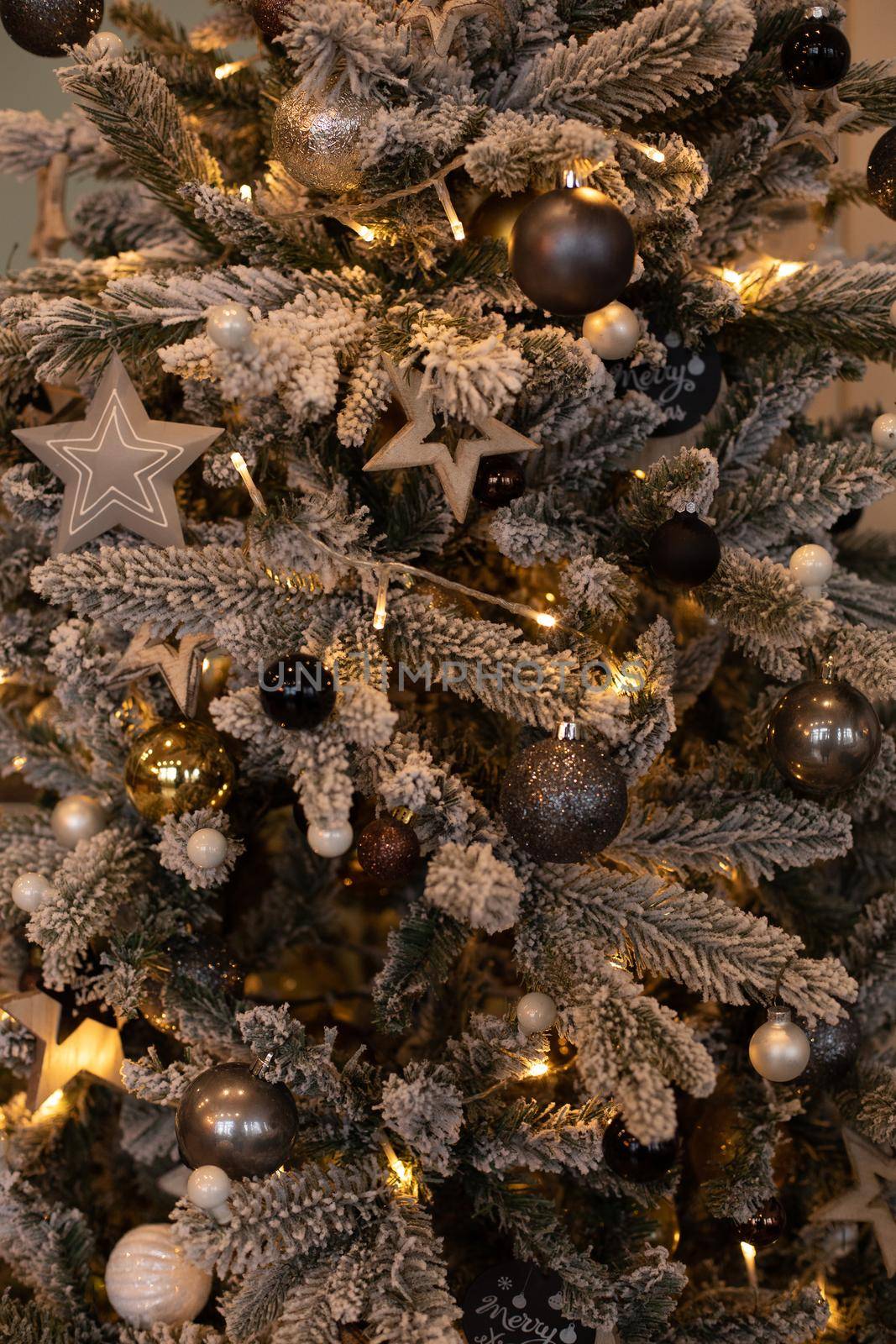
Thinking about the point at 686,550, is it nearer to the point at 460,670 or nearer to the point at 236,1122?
the point at 460,670

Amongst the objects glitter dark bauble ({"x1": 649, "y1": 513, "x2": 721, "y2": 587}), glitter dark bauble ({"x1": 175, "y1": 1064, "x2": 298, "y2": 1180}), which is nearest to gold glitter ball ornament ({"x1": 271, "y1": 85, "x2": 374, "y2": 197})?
glitter dark bauble ({"x1": 649, "y1": 513, "x2": 721, "y2": 587})

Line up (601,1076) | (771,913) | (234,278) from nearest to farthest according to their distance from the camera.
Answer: (601,1076)
(234,278)
(771,913)

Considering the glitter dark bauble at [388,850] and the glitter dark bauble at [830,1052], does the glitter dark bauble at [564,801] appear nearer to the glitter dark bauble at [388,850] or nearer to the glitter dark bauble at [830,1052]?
the glitter dark bauble at [388,850]

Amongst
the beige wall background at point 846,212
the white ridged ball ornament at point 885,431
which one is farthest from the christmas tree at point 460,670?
the beige wall background at point 846,212

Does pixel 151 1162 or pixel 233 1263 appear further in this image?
pixel 151 1162

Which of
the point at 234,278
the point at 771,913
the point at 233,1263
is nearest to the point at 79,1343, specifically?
the point at 233,1263

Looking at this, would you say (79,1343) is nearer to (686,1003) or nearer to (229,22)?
(686,1003)

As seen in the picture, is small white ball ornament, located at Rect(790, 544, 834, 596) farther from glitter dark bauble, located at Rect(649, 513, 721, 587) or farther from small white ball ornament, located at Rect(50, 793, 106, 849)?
small white ball ornament, located at Rect(50, 793, 106, 849)
